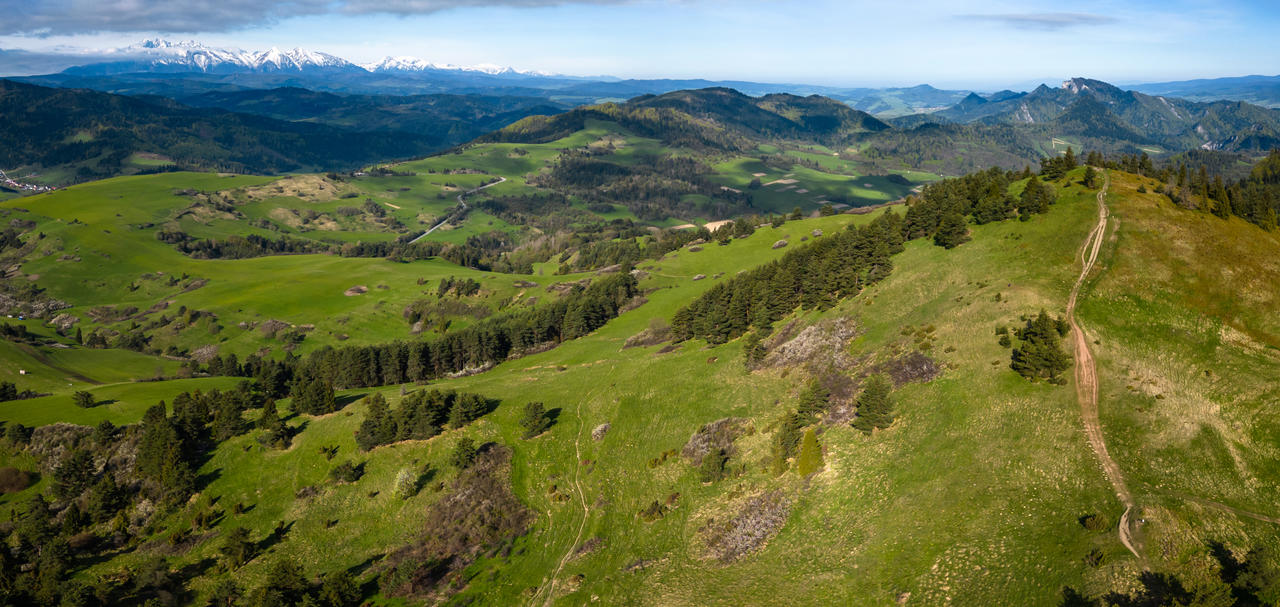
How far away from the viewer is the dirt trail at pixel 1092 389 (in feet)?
134

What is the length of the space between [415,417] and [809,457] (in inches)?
2006

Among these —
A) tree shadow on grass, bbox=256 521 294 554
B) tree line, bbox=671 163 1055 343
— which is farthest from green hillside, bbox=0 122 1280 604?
tree line, bbox=671 163 1055 343

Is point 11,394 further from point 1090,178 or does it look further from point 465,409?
point 1090,178

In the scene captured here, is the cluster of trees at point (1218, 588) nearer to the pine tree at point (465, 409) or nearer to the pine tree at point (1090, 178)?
the pine tree at point (465, 409)

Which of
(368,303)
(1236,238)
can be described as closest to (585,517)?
(1236,238)

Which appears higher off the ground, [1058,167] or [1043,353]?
[1058,167]

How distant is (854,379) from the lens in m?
68.2

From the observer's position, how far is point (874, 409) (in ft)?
195

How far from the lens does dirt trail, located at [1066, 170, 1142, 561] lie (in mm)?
40875

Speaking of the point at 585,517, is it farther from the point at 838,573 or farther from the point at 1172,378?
the point at 1172,378

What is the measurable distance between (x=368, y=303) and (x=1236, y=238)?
213307 mm

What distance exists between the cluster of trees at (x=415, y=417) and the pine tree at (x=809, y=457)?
A: 44291 millimetres

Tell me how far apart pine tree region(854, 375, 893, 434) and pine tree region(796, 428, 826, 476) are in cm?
528

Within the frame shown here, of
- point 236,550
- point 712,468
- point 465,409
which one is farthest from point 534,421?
point 236,550
